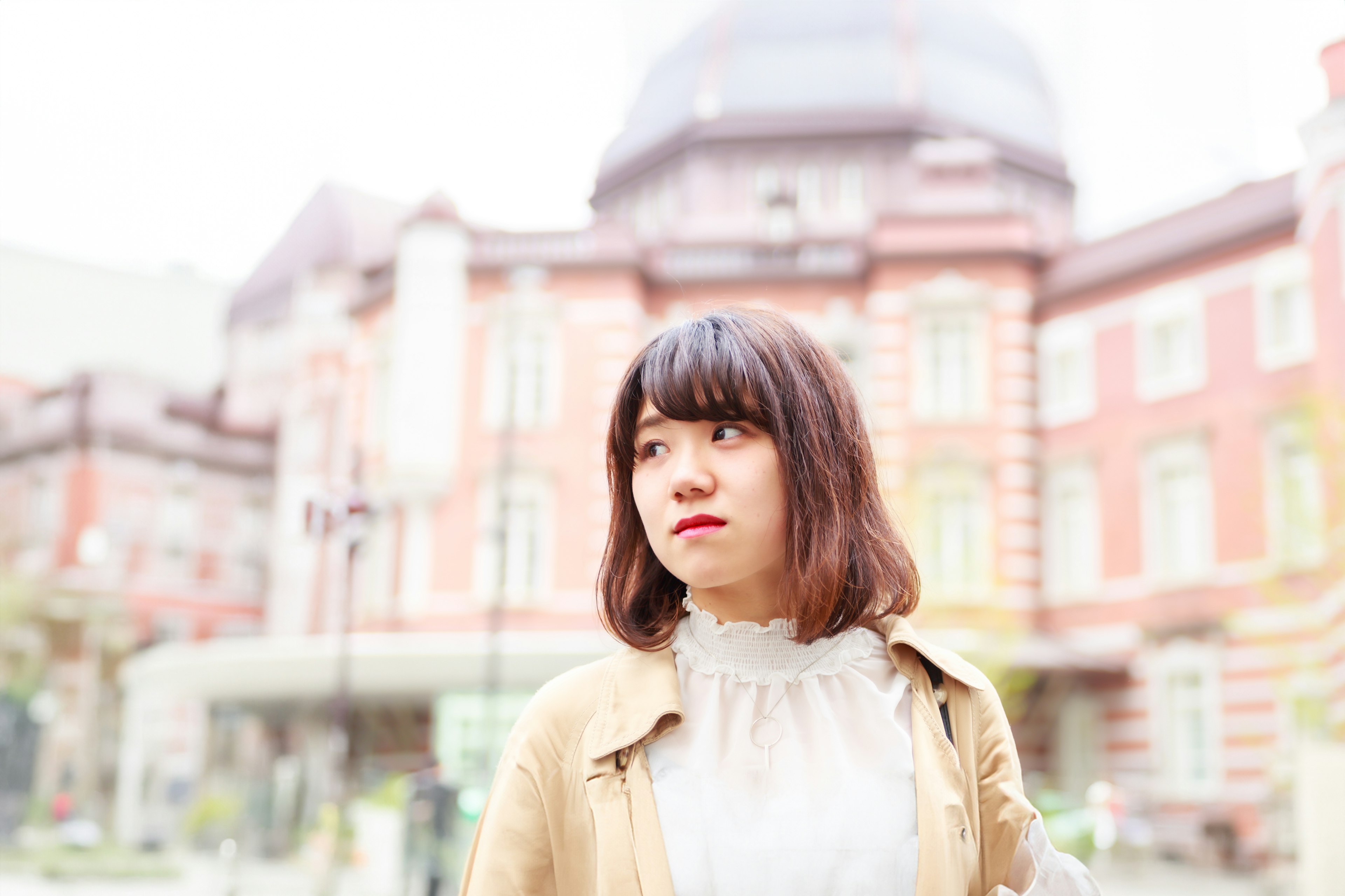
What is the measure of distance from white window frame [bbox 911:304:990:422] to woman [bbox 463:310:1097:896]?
1392 cm

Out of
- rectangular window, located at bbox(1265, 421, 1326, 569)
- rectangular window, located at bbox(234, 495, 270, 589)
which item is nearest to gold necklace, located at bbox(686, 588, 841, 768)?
rectangular window, located at bbox(1265, 421, 1326, 569)

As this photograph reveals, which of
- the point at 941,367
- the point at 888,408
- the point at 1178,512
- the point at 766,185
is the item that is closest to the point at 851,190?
the point at 766,185

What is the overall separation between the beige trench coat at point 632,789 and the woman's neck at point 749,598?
71 millimetres

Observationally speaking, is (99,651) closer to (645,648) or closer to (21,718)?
(21,718)

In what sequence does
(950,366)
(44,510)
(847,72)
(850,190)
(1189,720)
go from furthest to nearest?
(847,72) → (850,190) → (44,510) → (950,366) → (1189,720)

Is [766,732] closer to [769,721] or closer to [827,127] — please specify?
[769,721]

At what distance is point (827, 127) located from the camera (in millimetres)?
17172

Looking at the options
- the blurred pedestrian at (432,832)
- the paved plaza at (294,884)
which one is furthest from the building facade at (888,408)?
the blurred pedestrian at (432,832)

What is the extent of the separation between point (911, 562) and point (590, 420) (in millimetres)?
13874

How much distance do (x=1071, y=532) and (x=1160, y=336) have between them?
95.9 inches

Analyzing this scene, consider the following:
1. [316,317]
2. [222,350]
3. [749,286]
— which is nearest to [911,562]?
[749,286]

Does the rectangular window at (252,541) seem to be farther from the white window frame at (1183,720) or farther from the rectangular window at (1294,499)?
the rectangular window at (1294,499)

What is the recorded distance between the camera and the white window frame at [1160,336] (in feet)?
45.2

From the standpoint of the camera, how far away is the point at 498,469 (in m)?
15.2
